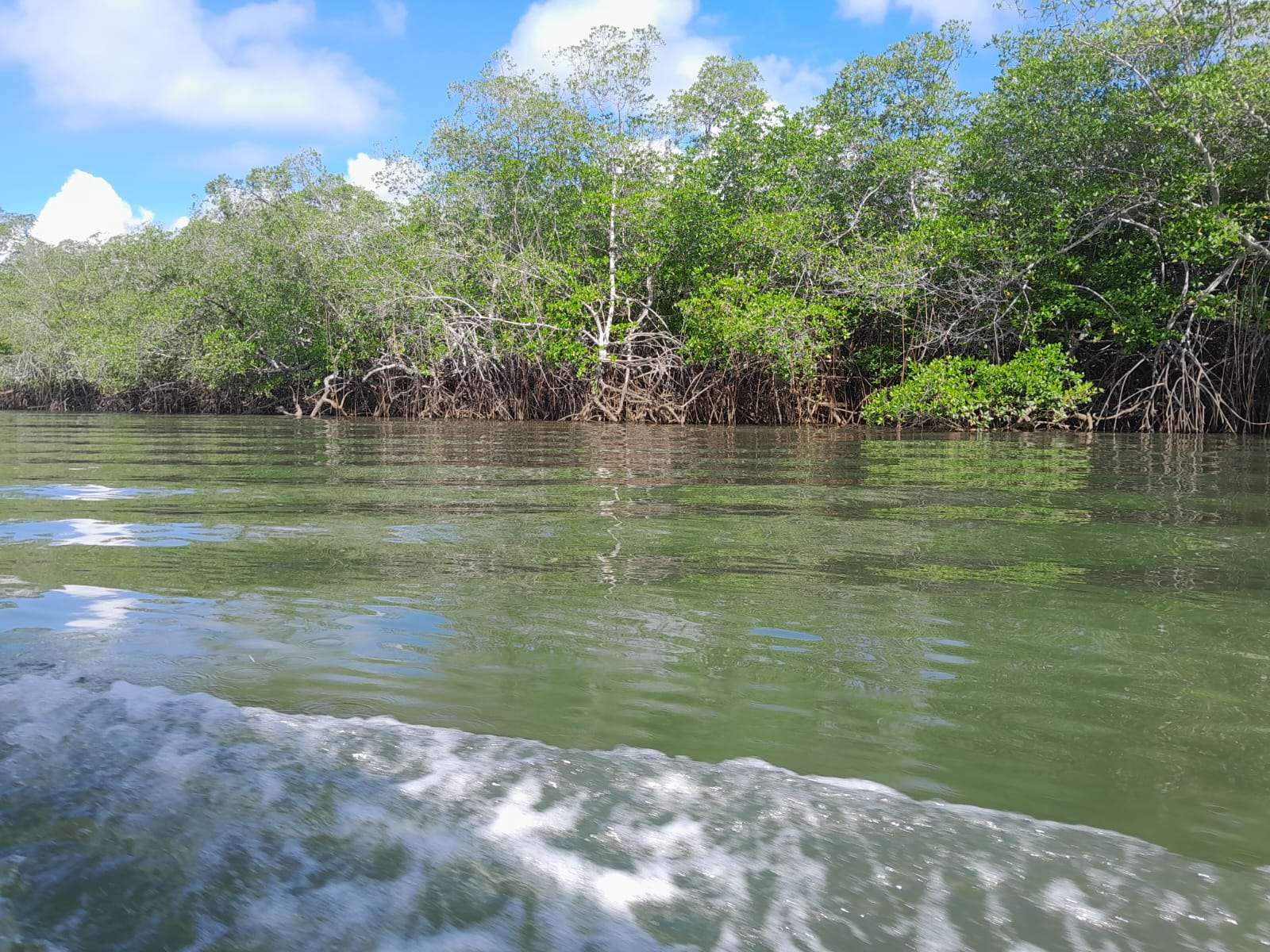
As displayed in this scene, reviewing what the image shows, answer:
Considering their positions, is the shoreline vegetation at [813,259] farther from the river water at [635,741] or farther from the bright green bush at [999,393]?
the river water at [635,741]

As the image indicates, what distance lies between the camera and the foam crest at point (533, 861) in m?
0.81

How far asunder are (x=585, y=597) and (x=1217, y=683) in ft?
4.14

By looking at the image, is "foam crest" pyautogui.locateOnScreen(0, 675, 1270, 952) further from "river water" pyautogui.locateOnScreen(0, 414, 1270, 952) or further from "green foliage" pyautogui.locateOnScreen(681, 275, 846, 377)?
"green foliage" pyautogui.locateOnScreen(681, 275, 846, 377)

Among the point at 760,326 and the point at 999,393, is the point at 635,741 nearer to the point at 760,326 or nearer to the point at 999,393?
the point at 999,393

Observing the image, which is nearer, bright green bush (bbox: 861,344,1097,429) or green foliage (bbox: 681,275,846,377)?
Result: bright green bush (bbox: 861,344,1097,429)

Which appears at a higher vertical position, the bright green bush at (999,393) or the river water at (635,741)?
the bright green bush at (999,393)

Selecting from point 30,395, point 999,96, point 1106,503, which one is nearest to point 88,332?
point 30,395

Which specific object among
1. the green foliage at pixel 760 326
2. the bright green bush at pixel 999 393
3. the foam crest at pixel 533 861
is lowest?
the foam crest at pixel 533 861

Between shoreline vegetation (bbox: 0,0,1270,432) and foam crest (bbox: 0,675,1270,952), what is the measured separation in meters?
11.5

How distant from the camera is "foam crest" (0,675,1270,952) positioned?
806 mm

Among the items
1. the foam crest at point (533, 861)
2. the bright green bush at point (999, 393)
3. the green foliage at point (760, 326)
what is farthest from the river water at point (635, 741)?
the green foliage at point (760, 326)

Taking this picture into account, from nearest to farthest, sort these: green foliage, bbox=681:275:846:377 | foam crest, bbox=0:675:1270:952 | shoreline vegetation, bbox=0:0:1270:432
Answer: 1. foam crest, bbox=0:675:1270:952
2. shoreline vegetation, bbox=0:0:1270:432
3. green foliage, bbox=681:275:846:377

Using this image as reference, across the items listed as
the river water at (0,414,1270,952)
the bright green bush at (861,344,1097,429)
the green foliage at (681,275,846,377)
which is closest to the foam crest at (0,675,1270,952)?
the river water at (0,414,1270,952)

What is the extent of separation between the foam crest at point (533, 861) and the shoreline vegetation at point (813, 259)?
11.5 metres
